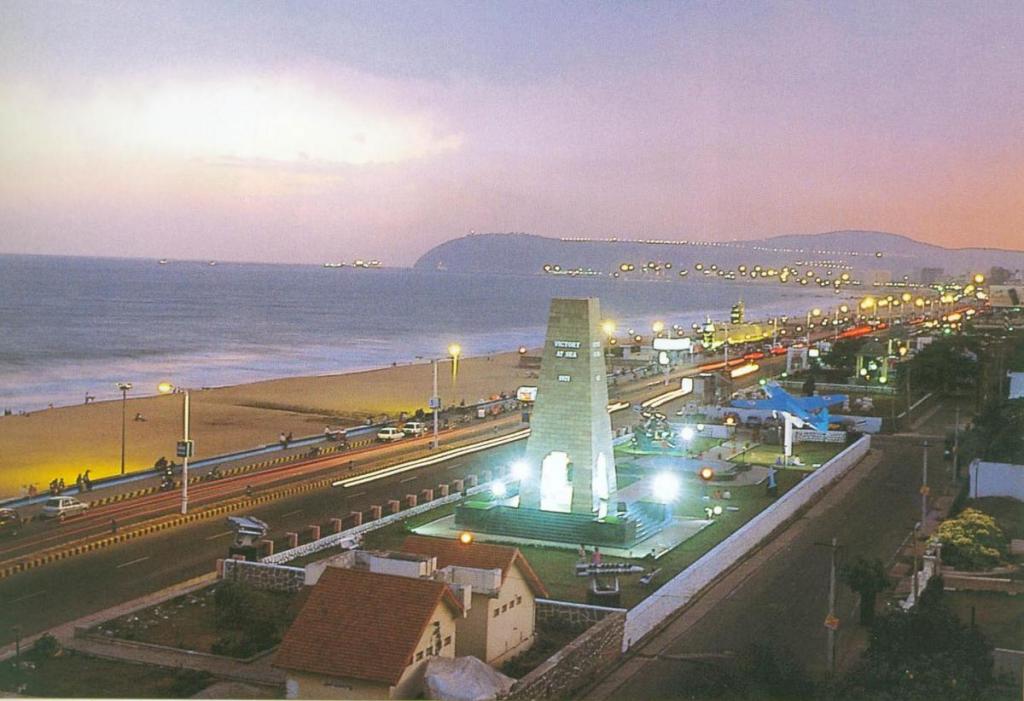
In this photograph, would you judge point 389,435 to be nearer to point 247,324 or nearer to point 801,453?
point 801,453

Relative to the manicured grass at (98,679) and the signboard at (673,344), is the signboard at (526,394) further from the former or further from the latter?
the manicured grass at (98,679)

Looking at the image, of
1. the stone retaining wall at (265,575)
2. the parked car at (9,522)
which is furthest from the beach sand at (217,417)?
the stone retaining wall at (265,575)

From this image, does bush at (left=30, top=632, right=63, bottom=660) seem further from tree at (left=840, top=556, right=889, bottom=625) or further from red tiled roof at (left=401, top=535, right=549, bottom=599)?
tree at (left=840, top=556, right=889, bottom=625)

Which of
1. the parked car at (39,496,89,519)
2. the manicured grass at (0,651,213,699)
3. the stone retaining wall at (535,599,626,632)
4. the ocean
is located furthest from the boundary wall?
the ocean

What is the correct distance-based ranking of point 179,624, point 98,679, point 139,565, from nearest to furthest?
point 98,679 < point 179,624 < point 139,565

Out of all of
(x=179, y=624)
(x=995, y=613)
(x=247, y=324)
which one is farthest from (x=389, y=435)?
(x=247, y=324)

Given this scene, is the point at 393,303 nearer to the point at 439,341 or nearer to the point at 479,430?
the point at 439,341
